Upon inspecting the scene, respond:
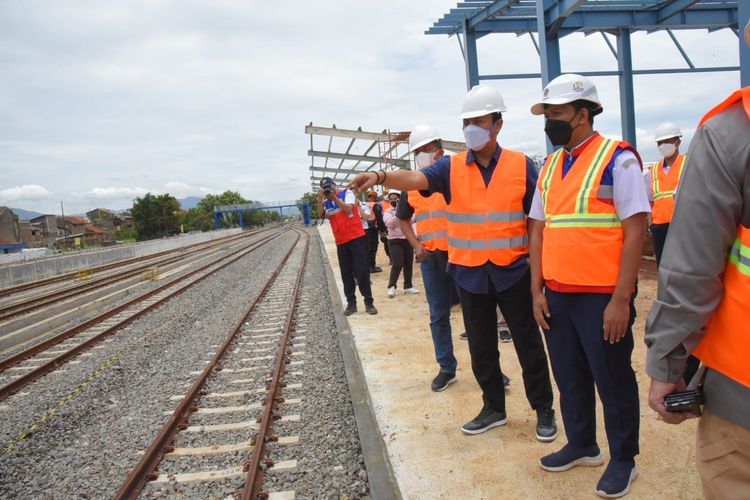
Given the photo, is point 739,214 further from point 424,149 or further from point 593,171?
point 424,149

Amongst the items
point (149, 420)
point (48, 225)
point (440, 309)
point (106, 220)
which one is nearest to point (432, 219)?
point (440, 309)

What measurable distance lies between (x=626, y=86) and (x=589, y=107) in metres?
10.1

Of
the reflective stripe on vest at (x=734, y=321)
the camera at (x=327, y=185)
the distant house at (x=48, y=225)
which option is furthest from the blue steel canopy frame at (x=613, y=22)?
the distant house at (x=48, y=225)

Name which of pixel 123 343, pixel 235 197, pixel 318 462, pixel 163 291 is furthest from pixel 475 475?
pixel 235 197

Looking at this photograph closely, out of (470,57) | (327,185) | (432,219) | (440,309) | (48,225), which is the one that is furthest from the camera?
(48,225)

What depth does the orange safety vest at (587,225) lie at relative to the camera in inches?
98.8

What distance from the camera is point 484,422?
11.9ft

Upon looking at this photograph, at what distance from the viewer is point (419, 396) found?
449cm

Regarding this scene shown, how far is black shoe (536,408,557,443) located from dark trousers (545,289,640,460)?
54cm

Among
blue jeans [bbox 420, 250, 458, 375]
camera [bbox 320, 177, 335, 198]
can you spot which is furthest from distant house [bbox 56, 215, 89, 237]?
blue jeans [bbox 420, 250, 458, 375]

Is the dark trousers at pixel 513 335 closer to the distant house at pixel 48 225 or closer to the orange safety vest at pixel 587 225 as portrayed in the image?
the orange safety vest at pixel 587 225

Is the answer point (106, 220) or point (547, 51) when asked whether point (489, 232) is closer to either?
point (547, 51)

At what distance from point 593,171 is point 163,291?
12747 millimetres

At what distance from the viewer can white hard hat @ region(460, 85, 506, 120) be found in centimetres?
316
